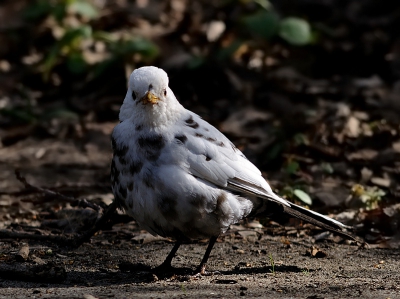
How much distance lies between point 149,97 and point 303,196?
6.30ft

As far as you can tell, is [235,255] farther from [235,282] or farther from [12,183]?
[12,183]

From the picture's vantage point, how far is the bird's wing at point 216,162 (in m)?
4.30

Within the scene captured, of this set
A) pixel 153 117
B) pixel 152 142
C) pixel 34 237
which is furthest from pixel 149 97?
pixel 34 237

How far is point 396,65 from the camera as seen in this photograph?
8203 mm

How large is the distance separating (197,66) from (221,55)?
1.65 ft

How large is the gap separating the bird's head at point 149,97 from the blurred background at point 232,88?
1676 millimetres

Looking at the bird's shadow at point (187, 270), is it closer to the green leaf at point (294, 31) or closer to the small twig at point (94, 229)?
the small twig at point (94, 229)

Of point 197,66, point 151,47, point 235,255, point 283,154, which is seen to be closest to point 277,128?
point 283,154

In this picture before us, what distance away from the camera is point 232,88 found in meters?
7.88

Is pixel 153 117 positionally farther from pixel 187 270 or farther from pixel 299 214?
pixel 299 214

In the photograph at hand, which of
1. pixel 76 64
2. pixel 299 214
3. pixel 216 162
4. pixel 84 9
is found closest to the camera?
pixel 216 162

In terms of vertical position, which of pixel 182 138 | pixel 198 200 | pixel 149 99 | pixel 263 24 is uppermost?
pixel 263 24

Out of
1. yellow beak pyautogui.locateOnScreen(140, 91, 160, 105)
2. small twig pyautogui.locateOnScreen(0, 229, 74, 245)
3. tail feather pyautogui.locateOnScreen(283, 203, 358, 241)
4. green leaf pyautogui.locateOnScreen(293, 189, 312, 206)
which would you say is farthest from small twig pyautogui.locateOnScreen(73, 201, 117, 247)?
green leaf pyautogui.locateOnScreen(293, 189, 312, 206)

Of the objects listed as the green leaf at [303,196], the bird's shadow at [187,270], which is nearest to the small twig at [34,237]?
the bird's shadow at [187,270]
